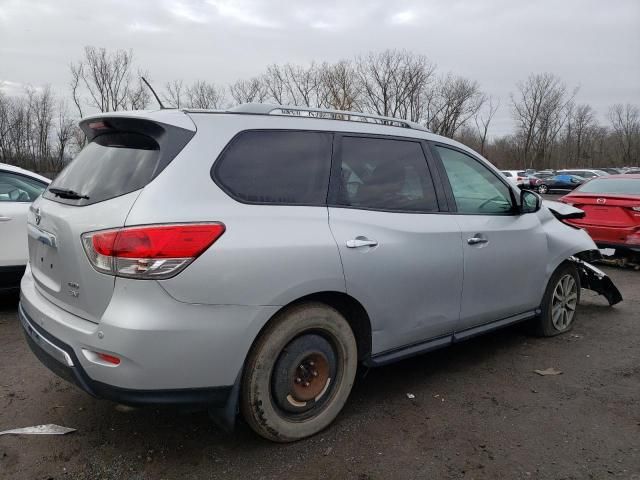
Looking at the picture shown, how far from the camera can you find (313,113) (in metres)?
3.13

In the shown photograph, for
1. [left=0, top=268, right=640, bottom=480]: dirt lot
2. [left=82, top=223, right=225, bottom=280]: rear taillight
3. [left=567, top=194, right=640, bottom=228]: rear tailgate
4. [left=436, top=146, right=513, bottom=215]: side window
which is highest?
[left=436, top=146, right=513, bottom=215]: side window

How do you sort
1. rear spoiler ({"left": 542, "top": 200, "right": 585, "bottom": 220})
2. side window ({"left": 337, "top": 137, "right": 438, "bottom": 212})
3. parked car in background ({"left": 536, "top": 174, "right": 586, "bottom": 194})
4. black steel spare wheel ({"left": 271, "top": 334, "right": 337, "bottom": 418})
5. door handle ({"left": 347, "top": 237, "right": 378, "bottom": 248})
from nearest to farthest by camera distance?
black steel spare wheel ({"left": 271, "top": 334, "right": 337, "bottom": 418}), door handle ({"left": 347, "top": 237, "right": 378, "bottom": 248}), side window ({"left": 337, "top": 137, "right": 438, "bottom": 212}), rear spoiler ({"left": 542, "top": 200, "right": 585, "bottom": 220}), parked car in background ({"left": 536, "top": 174, "right": 586, "bottom": 194})

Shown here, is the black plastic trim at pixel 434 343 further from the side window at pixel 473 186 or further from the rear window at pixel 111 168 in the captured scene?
the rear window at pixel 111 168

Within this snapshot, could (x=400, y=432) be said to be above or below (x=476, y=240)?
below

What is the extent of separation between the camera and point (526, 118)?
70.5m

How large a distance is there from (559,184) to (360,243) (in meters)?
38.6

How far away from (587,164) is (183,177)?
8320 centimetres

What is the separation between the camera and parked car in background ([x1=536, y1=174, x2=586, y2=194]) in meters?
36.7

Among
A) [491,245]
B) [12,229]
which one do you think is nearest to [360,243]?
[491,245]

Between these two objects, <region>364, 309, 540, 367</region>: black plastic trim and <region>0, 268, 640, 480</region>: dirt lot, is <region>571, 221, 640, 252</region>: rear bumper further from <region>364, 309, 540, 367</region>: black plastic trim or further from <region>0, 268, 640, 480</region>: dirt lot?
<region>364, 309, 540, 367</region>: black plastic trim

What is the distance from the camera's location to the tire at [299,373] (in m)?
2.56

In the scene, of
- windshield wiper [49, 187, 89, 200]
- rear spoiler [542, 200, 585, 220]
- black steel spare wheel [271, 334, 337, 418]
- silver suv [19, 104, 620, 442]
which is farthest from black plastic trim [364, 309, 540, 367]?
windshield wiper [49, 187, 89, 200]

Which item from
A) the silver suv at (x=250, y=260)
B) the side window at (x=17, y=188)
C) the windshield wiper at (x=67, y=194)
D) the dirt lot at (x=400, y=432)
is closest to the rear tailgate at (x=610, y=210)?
the dirt lot at (x=400, y=432)

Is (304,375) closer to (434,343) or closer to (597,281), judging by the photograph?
(434,343)
